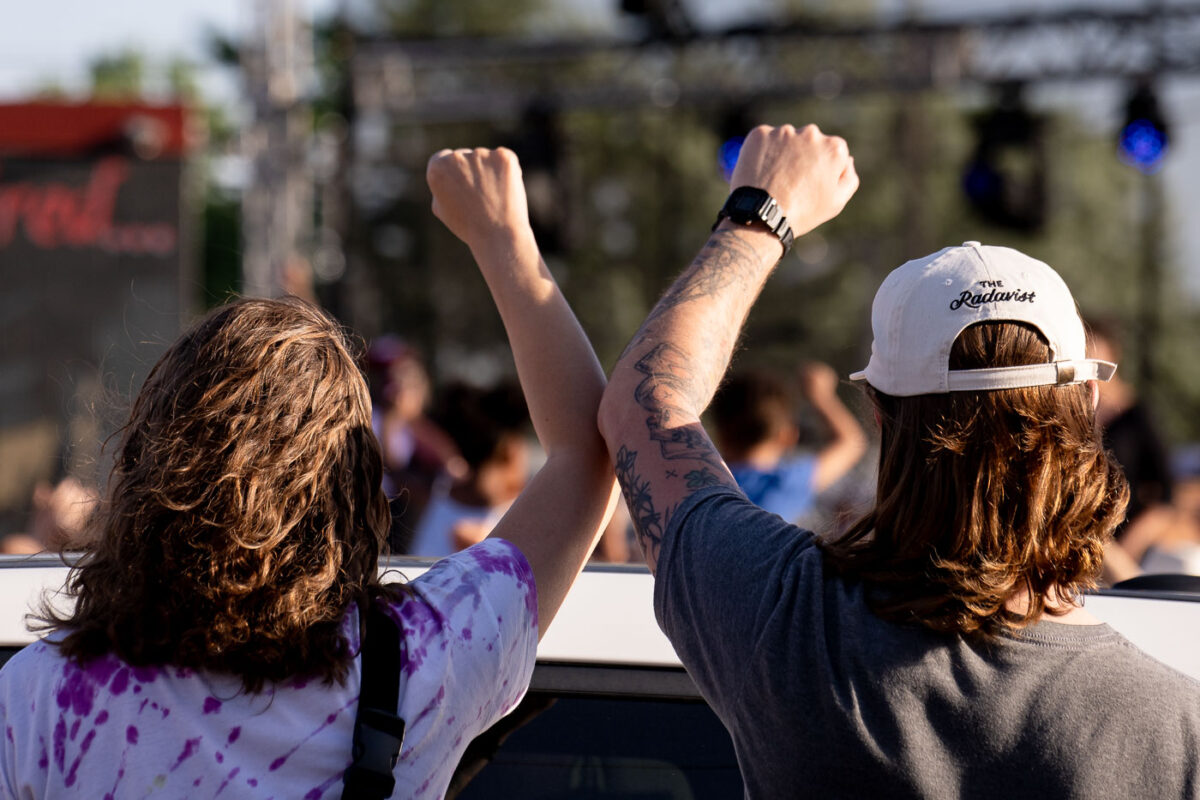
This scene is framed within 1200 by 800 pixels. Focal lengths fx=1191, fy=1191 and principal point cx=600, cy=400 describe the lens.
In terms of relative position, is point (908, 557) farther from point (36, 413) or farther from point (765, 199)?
point (36, 413)

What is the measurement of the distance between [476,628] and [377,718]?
0.47ft

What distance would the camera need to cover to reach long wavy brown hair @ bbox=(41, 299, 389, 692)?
117 cm

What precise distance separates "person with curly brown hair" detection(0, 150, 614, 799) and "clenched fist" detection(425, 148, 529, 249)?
1.07 ft

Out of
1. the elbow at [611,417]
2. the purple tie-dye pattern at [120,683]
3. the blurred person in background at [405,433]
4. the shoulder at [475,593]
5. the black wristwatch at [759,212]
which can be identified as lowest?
the blurred person in background at [405,433]

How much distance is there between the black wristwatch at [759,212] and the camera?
59.9 inches

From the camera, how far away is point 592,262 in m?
22.6

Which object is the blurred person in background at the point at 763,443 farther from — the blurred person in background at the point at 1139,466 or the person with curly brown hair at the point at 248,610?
the person with curly brown hair at the point at 248,610

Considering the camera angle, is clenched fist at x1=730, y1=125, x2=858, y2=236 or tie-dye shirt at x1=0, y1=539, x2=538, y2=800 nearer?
tie-dye shirt at x1=0, y1=539, x2=538, y2=800

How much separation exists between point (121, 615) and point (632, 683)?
2.37 feet

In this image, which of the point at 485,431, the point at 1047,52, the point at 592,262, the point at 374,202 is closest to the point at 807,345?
the point at 592,262

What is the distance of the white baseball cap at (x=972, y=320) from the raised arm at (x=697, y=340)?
0.23m

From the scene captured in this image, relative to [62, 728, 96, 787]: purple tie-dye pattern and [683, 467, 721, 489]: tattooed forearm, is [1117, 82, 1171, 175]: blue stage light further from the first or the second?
[62, 728, 96, 787]: purple tie-dye pattern

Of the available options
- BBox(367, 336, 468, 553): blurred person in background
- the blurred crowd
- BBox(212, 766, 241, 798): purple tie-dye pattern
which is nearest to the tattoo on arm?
BBox(212, 766, 241, 798): purple tie-dye pattern

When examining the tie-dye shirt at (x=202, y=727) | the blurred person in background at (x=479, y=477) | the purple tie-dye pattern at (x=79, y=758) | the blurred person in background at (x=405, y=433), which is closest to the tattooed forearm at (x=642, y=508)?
the tie-dye shirt at (x=202, y=727)
